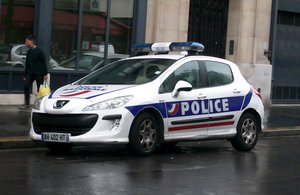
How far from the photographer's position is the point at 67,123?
9.83 m

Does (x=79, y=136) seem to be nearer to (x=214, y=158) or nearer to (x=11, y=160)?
(x=11, y=160)

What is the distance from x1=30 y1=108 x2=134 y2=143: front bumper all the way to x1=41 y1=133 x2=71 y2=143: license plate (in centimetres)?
6

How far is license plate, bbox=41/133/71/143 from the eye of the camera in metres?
9.82

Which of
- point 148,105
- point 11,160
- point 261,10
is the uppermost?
point 261,10

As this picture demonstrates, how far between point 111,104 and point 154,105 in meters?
0.78

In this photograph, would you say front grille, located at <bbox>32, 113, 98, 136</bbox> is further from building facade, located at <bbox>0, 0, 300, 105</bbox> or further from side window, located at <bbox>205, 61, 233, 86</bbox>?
building facade, located at <bbox>0, 0, 300, 105</bbox>

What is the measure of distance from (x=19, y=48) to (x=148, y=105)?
267 inches

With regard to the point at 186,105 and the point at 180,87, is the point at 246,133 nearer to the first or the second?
the point at 186,105

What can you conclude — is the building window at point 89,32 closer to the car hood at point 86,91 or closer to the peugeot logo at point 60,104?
the car hood at point 86,91

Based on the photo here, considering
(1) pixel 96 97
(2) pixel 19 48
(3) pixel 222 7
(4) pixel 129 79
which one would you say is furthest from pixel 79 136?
(3) pixel 222 7

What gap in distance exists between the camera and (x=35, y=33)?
1625cm

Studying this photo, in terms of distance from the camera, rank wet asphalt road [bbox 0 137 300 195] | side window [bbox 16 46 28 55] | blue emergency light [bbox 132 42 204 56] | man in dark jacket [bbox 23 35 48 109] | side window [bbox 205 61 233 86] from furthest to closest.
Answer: side window [bbox 16 46 28 55] < man in dark jacket [bbox 23 35 48 109] < blue emergency light [bbox 132 42 204 56] < side window [bbox 205 61 233 86] < wet asphalt road [bbox 0 137 300 195]

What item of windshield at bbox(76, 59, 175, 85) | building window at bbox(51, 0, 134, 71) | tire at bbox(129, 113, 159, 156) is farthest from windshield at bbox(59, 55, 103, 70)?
tire at bbox(129, 113, 159, 156)

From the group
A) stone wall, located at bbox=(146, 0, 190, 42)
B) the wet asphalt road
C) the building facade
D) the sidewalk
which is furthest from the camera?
stone wall, located at bbox=(146, 0, 190, 42)
